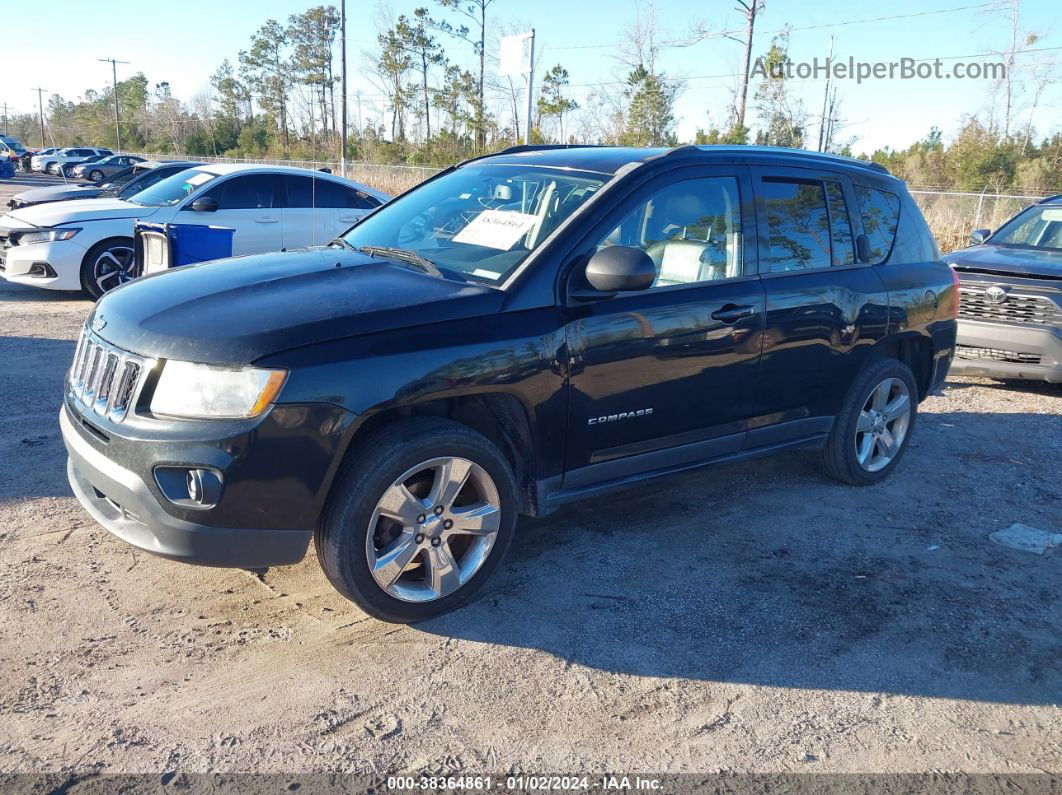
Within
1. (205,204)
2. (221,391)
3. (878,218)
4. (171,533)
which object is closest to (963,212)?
(878,218)

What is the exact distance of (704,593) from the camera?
388 centimetres

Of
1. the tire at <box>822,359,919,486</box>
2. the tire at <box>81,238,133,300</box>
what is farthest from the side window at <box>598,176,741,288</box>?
the tire at <box>81,238,133,300</box>

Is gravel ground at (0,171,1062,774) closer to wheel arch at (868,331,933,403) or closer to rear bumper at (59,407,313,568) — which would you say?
rear bumper at (59,407,313,568)

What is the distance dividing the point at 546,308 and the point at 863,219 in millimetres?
2535

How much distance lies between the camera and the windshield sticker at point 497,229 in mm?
3951

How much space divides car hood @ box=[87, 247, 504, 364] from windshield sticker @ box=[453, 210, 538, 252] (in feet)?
1.20

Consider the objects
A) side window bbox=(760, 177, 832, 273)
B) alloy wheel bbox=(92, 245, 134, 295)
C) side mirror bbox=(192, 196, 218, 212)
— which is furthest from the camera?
alloy wheel bbox=(92, 245, 134, 295)

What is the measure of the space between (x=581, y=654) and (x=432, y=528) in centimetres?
77

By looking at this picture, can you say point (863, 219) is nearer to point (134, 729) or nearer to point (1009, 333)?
point (1009, 333)

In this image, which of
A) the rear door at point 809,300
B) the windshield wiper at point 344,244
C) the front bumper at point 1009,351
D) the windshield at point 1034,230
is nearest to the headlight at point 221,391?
the windshield wiper at point 344,244

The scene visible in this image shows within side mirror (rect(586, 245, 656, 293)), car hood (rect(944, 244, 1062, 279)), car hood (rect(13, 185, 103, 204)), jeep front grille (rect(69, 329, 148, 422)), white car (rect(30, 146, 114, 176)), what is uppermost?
white car (rect(30, 146, 114, 176))

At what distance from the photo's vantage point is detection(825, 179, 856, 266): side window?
4930 mm

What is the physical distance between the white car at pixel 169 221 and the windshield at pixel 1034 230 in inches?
285

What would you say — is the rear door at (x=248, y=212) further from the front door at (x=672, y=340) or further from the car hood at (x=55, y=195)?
the front door at (x=672, y=340)
